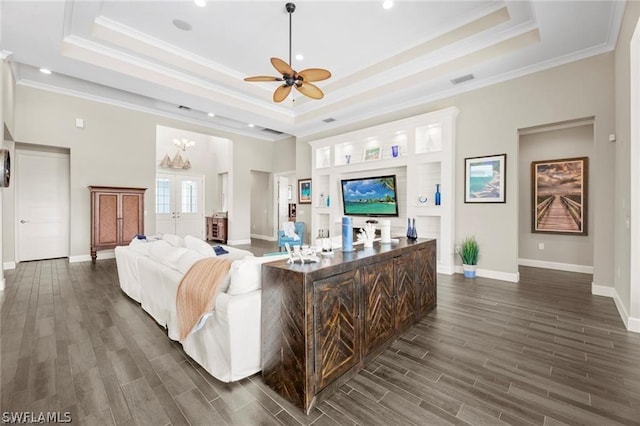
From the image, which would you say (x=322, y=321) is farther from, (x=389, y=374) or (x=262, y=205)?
(x=262, y=205)

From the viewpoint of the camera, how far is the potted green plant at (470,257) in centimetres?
491

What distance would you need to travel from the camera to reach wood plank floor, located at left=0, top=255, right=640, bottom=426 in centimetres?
170

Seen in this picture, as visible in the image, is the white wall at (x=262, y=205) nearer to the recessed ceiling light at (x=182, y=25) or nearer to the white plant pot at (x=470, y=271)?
the recessed ceiling light at (x=182, y=25)

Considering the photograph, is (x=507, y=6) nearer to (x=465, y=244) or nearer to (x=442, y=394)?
(x=465, y=244)

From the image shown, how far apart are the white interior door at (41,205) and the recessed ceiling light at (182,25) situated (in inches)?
177

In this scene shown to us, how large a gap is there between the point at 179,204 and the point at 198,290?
316 inches

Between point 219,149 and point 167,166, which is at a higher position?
point 219,149

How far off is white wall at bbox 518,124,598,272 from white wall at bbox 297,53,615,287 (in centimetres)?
61

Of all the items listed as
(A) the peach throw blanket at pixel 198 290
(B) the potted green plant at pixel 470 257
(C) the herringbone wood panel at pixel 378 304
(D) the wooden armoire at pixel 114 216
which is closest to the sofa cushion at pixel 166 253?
(A) the peach throw blanket at pixel 198 290

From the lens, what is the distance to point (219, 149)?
9820mm

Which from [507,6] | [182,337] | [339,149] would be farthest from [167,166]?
[507,6]

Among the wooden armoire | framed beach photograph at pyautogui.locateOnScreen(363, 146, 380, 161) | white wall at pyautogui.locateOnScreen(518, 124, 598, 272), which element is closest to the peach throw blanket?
framed beach photograph at pyautogui.locateOnScreen(363, 146, 380, 161)

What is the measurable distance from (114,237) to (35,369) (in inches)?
188

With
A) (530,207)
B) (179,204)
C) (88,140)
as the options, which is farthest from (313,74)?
(179,204)
